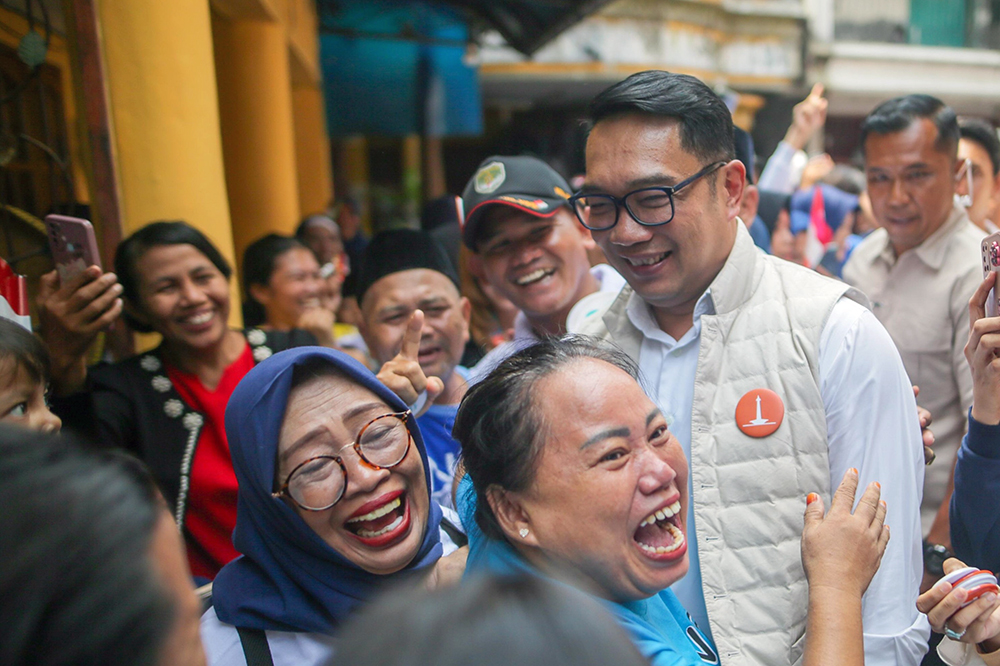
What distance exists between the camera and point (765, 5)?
1305 centimetres

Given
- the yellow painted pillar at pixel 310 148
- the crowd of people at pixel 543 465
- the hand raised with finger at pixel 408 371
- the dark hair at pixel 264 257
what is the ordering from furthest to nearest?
1. the yellow painted pillar at pixel 310 148
2. the dark hair at pixel 264 257
3. the hand raised with finger at pixel 408 371
4. the crowd of people at pixel 543 465

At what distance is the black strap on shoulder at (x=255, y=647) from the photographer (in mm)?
1502

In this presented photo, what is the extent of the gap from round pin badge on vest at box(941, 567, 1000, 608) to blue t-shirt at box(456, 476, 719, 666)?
487 mm

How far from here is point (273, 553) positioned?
1647mm

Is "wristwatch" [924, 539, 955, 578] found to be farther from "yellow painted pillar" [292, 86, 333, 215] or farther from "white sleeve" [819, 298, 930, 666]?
"yellow painted pillar" [292, 86, 333, 215]

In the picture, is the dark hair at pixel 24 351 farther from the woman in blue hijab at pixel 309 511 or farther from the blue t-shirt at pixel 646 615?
the blue t-shirt at pixel 646 615

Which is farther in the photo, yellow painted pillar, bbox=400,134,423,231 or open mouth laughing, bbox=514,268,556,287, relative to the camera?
yellow painted pillar, bbox=400,134,423,231

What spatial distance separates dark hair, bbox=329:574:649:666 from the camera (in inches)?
26.2

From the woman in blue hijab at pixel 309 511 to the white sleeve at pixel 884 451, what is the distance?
37.1 inches

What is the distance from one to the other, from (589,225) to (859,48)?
48.7 feet

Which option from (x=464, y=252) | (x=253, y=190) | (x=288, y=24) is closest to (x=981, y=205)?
(x=464, y=252)

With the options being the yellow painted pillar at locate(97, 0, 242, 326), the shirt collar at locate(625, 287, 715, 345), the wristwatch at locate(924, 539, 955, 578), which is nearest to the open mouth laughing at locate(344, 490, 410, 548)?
the shirt collar at locate(625, 287, 715, 345)

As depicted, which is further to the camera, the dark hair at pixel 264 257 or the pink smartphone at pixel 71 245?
the dark hair at pixel 264 257

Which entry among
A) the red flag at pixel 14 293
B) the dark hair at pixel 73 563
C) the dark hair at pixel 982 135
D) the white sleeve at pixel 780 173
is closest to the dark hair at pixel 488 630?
the dark hair at pixel 73 563
